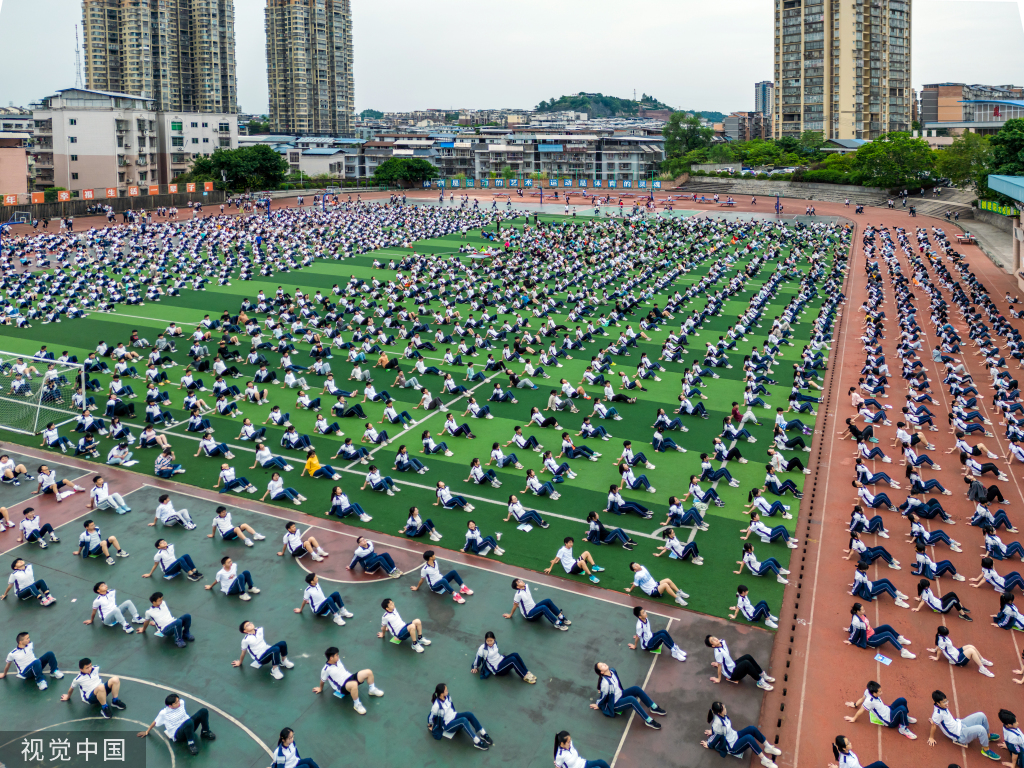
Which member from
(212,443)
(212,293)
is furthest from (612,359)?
(212,293)

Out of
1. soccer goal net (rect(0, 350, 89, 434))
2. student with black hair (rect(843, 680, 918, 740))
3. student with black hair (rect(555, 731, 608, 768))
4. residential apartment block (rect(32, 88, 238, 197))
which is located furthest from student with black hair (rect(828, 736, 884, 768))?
residential apartment block (rect(32, 88, 238, 197))

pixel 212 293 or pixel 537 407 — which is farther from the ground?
pixel 212 293

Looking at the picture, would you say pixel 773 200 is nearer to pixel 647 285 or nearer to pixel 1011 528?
pixel 647 285

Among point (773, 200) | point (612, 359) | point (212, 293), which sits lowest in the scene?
point (612, 359)

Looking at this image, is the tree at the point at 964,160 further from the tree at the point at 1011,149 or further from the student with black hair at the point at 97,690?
the student with black hair at the point at 97,690

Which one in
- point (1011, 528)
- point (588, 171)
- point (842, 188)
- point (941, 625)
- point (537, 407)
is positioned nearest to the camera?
point (941, 625)

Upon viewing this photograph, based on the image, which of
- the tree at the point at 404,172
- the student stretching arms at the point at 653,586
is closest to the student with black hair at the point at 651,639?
the student stretching arms at the point at 653,586

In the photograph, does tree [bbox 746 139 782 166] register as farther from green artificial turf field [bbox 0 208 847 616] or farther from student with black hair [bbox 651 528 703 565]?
student with black hair [bbox 651 528 703 565]

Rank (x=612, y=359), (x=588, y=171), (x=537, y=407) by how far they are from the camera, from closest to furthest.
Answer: (x=537, y=407), (x=612, y=359), (x=588, y=171)
